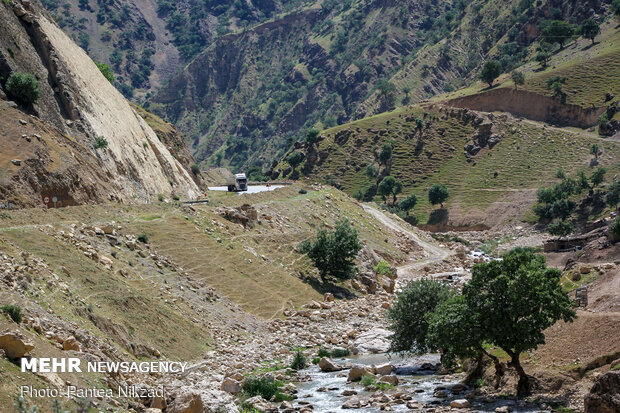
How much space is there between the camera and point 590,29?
16700cm

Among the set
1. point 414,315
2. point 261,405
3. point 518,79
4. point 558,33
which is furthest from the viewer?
point 558,33

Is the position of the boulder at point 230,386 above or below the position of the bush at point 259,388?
above

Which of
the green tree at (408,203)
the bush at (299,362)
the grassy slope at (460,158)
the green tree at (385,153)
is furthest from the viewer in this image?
the green tree at (385,153)

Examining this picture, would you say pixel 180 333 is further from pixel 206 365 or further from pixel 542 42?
pixel 542 42

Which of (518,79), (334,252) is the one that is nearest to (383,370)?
(334,252)

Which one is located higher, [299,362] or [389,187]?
[389,187]

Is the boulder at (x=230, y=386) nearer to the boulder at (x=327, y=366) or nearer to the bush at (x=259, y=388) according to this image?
the bush at (x=259, y=388)

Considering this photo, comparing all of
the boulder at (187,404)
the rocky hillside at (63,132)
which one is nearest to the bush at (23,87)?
the rocky hillside at (63,132)

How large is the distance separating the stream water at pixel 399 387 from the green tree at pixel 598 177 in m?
87.9

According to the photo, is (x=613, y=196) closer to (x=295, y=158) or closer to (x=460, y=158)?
(x=460, y=158)

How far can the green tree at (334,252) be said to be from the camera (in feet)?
214

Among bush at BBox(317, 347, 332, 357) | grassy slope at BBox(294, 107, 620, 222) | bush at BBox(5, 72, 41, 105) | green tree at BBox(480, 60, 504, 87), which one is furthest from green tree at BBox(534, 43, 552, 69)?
bush at BBox(317, 347, 332, 357)

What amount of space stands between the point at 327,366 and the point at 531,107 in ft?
414

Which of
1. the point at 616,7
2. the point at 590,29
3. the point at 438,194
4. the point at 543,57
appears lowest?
the point at 438,194
